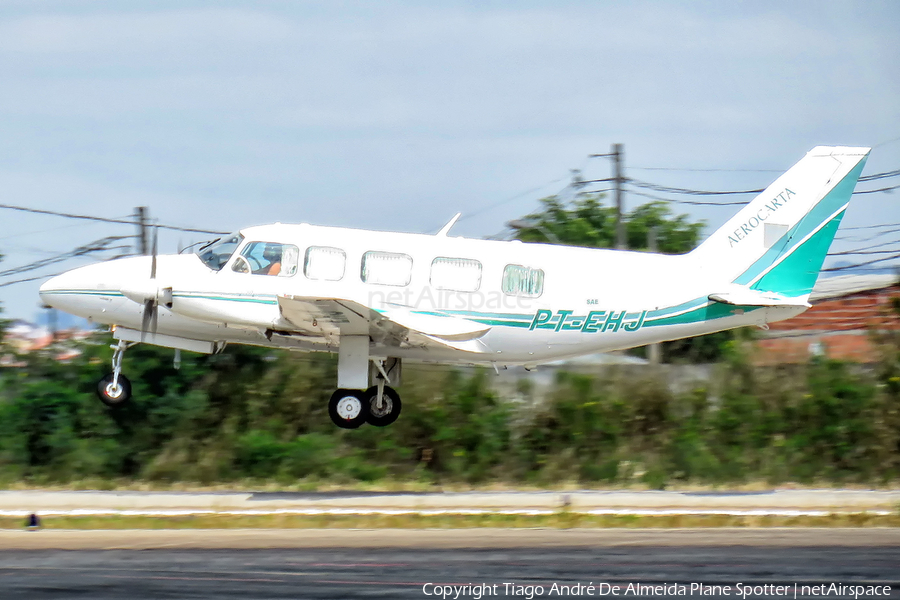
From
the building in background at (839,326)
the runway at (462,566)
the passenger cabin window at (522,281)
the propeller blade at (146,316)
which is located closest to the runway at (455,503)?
the runway at (462,566)

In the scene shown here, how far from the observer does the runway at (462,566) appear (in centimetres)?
845

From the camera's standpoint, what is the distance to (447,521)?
12.9m

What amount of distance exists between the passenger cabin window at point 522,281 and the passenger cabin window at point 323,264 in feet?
8.09

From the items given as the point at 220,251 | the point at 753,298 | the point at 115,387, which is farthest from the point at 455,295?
the point at 115,387

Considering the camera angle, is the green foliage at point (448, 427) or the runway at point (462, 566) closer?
the runway at point (462, 566)

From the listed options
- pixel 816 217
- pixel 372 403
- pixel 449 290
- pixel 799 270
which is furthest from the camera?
pixel 372 403

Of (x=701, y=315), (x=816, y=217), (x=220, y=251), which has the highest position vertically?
(x=816, y=217)

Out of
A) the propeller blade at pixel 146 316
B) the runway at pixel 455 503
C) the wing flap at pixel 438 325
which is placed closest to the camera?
the runway at pixel 455 503

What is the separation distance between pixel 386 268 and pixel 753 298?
222 inches

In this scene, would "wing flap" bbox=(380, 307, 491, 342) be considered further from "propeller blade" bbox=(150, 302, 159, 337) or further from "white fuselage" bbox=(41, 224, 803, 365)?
"propeller blade" bbox=(150, 302, 159, 337)

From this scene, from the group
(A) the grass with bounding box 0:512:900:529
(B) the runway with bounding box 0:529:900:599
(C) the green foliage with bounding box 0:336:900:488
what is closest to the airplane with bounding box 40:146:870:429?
(C) the green foliage with bounding box 0:336:900:488

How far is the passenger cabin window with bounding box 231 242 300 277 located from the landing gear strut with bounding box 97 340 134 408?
2.85 m

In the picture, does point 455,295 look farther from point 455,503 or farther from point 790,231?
point 790,231

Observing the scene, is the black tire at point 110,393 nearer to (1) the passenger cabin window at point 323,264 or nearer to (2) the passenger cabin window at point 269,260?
(2) the passenger cabin window at point 269,260
